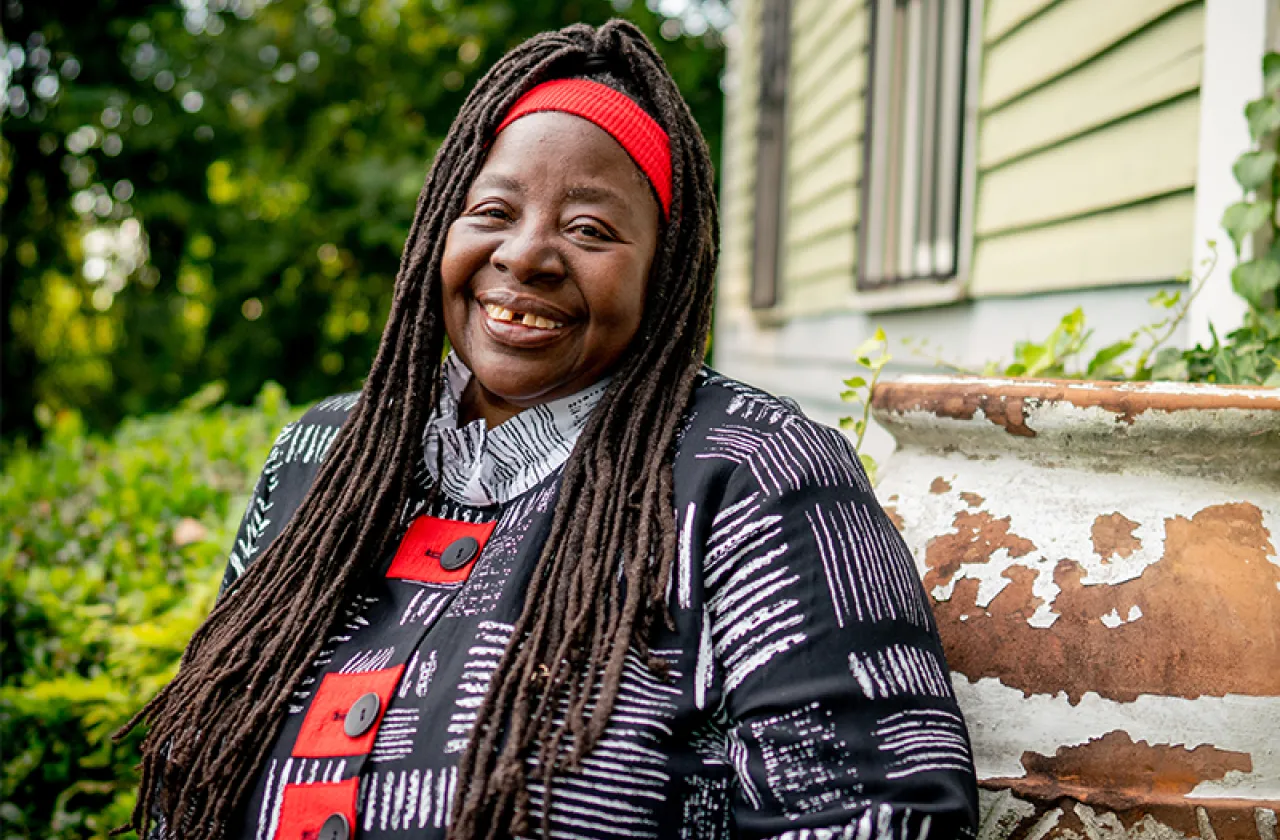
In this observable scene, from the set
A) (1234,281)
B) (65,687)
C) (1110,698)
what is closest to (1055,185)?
(1234,281)

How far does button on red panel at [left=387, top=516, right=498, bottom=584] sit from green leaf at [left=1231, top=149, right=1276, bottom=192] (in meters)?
1.55

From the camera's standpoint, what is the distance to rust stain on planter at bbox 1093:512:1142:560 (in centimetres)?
136

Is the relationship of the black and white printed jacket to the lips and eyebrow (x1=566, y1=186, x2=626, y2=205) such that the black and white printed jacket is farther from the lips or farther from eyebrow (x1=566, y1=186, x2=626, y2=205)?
eyebrow (x1=566, y1=186, x2=626, y2=205)

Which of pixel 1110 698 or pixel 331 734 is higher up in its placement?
pixel 1110 698

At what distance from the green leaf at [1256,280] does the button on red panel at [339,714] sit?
1.65 meters

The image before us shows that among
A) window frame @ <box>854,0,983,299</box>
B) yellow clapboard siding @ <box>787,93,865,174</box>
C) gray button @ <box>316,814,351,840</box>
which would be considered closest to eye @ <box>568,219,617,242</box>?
gray button @ <box>316,814,351,840</box>

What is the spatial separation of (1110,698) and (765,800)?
1.47 feet

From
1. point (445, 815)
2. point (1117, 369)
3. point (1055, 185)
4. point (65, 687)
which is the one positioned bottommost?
point (65, 687)

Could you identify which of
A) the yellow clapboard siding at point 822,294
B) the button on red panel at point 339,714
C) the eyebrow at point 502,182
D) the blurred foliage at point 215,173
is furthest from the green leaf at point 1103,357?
the blurred foliage at point 215,173

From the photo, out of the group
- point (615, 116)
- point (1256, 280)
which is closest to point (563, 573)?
point (615, 116)

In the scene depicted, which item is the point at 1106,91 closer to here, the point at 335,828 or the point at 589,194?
the point at 589,194

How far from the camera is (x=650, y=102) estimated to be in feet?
5.32

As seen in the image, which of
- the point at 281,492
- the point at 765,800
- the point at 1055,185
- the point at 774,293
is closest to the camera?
the point at 765,800

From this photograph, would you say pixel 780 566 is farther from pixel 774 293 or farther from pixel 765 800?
pixel 774 293
